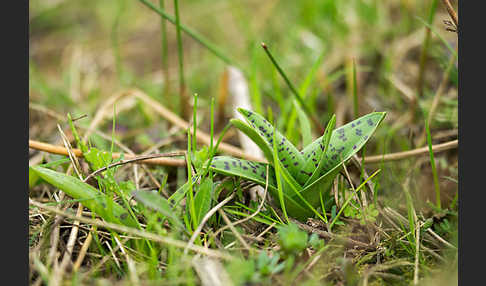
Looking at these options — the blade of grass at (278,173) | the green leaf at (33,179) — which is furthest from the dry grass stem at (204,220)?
the green leaf at (33,179)

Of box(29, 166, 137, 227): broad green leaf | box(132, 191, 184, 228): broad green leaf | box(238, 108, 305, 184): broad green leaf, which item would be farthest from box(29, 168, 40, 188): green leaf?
box(238, 108, 305, 184): broad green leaf

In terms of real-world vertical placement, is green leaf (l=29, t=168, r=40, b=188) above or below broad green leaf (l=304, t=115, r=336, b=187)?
below

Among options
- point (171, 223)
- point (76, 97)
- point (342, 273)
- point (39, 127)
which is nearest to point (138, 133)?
point (39, 127)

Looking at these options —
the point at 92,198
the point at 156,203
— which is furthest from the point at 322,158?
the point at 92,198

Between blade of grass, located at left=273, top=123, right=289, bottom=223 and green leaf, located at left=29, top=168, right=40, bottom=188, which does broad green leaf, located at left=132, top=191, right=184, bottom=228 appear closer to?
blade of grass, located at left=273, top=123, right=289, bottom=223

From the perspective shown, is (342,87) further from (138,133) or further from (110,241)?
(110,241)

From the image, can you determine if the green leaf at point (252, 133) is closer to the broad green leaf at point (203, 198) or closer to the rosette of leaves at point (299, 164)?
the rosette of leaves at point (299, 164)

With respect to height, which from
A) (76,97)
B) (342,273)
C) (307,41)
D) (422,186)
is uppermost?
(307,41)
